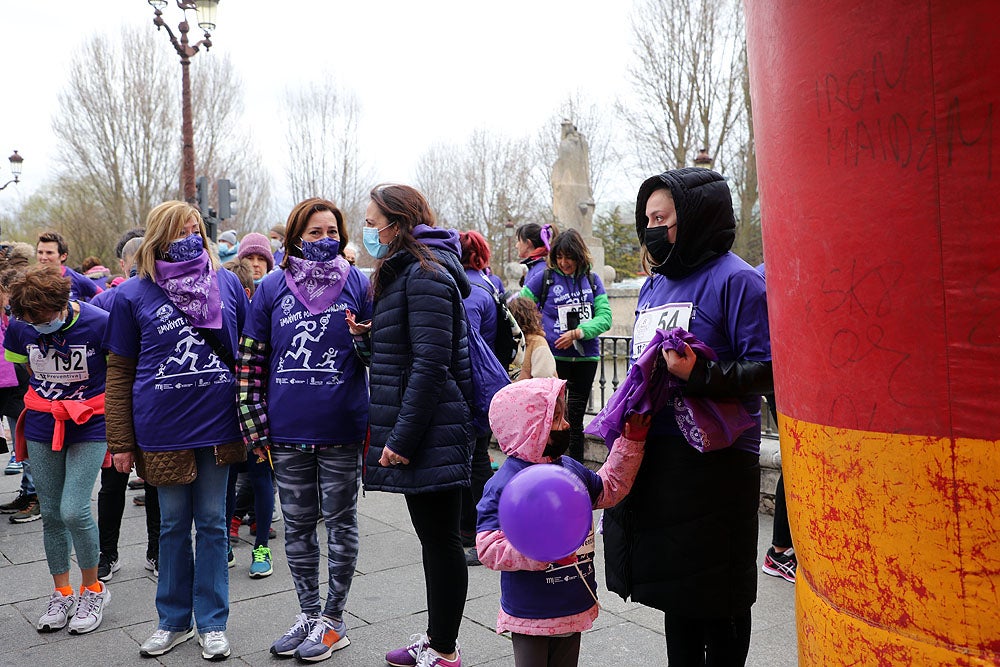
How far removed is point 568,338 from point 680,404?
13.5 feet

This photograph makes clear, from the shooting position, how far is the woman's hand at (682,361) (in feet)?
8.40

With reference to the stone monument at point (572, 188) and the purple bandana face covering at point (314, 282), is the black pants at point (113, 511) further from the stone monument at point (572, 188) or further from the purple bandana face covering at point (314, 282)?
the stone monument at point (572, 188)

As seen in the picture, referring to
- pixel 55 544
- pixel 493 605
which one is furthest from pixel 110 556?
pixel 493 605

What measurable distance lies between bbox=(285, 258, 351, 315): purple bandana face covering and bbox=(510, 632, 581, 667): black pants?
71.2 inches

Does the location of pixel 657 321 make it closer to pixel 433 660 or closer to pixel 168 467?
pixel 433 660

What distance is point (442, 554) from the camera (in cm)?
372

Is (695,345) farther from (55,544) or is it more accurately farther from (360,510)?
(360,510)

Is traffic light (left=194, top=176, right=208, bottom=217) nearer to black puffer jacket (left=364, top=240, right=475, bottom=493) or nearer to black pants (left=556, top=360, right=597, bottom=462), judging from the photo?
black pants (left=556, top=360, right=597, bottom=462)

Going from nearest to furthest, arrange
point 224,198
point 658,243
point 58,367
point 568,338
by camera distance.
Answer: point 658,243, point 58,367, point 568,338, point 224,198

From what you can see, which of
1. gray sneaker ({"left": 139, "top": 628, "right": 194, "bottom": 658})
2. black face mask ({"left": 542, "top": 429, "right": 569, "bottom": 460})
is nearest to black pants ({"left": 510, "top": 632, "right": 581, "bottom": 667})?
black face mask ({"left": 542, "top": 429, "right": 569, "bottom": 460})

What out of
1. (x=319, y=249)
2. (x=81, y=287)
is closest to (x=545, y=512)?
(x=319, y=249)

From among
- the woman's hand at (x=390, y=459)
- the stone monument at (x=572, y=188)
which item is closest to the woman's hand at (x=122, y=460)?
the woman's hand at (x=390, y=459)

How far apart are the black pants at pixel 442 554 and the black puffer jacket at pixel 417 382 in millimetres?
130

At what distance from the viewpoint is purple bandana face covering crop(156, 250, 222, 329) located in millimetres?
4062
